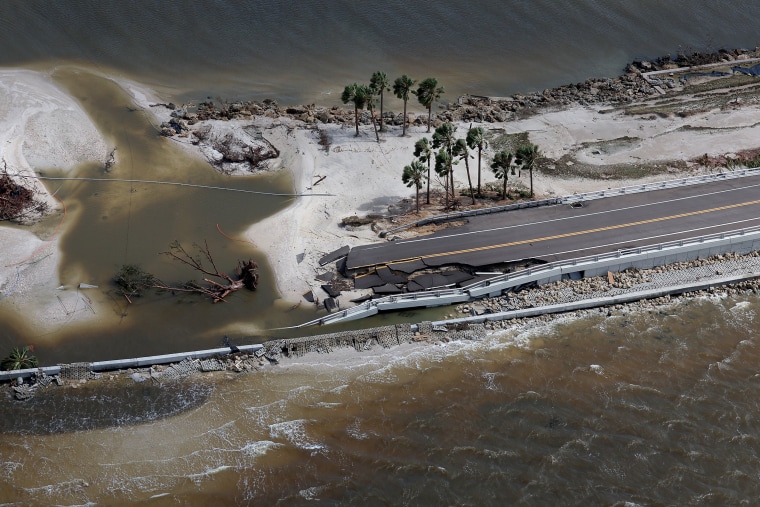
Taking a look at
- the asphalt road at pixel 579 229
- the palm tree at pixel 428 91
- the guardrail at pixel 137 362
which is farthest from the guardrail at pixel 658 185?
the guardrail at pixel 137 362

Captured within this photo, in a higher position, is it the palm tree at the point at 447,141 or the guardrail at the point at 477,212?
the palm tree at the point at 447,141

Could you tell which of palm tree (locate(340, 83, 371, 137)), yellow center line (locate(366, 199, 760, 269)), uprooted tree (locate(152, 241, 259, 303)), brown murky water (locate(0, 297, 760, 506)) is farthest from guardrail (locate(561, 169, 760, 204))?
uprooted tree (locate(152, 241, 259, 303))

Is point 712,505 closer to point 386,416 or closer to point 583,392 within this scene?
point 583,392

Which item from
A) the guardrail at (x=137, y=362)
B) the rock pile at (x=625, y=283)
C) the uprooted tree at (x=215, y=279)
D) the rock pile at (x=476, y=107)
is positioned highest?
the rock pile at (x=476, y=107)

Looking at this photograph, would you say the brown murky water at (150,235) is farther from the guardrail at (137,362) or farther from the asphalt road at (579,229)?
the asphalt road at (579,229)

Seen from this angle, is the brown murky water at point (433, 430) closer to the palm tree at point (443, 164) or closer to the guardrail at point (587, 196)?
the guardrail at point (587, 196)

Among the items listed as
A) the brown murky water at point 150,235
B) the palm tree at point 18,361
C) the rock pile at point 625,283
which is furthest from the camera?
the rock pile at point 625,283

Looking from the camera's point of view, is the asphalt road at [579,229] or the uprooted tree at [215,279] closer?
the uprooted tree at [215,279]

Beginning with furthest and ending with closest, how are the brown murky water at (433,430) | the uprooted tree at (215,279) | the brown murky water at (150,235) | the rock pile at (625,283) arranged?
the uprooted tree at (215,279)
the rock pile at (625,283)
the brown murky water at (150,235)
the brown murky water at (433,430)

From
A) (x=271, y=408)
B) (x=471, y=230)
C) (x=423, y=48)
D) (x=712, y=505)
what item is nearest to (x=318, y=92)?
(x=423, y=48)
